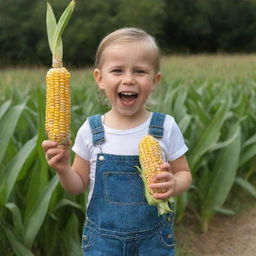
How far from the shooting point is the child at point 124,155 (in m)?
1.75

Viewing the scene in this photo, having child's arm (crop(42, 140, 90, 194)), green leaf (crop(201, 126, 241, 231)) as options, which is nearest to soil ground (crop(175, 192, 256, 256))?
green leaf (crop(201, 126, 241, 231))

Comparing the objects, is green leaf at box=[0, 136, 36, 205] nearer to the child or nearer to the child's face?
the child

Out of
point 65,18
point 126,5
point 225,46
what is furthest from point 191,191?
point 225,46

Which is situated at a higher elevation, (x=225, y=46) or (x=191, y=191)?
(x=191, y=191)

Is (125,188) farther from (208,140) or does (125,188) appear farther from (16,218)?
(208,140)

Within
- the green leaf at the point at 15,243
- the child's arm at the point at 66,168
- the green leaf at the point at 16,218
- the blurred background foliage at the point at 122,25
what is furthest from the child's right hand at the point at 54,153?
the blurred background foliage at the point at 122,25

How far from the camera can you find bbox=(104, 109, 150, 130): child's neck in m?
1.83

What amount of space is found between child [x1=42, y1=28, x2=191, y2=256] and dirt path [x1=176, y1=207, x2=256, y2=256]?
65.5 inches

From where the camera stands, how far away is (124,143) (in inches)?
70.7

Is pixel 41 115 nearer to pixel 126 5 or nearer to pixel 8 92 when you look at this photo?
pixel 8 92

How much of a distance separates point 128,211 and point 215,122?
1.85 m

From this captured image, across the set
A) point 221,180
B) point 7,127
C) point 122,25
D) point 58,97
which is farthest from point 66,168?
point 122,25

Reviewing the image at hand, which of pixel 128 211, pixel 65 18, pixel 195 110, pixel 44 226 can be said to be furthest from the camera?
pixel 195 110

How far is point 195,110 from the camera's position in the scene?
4438 millimetres
